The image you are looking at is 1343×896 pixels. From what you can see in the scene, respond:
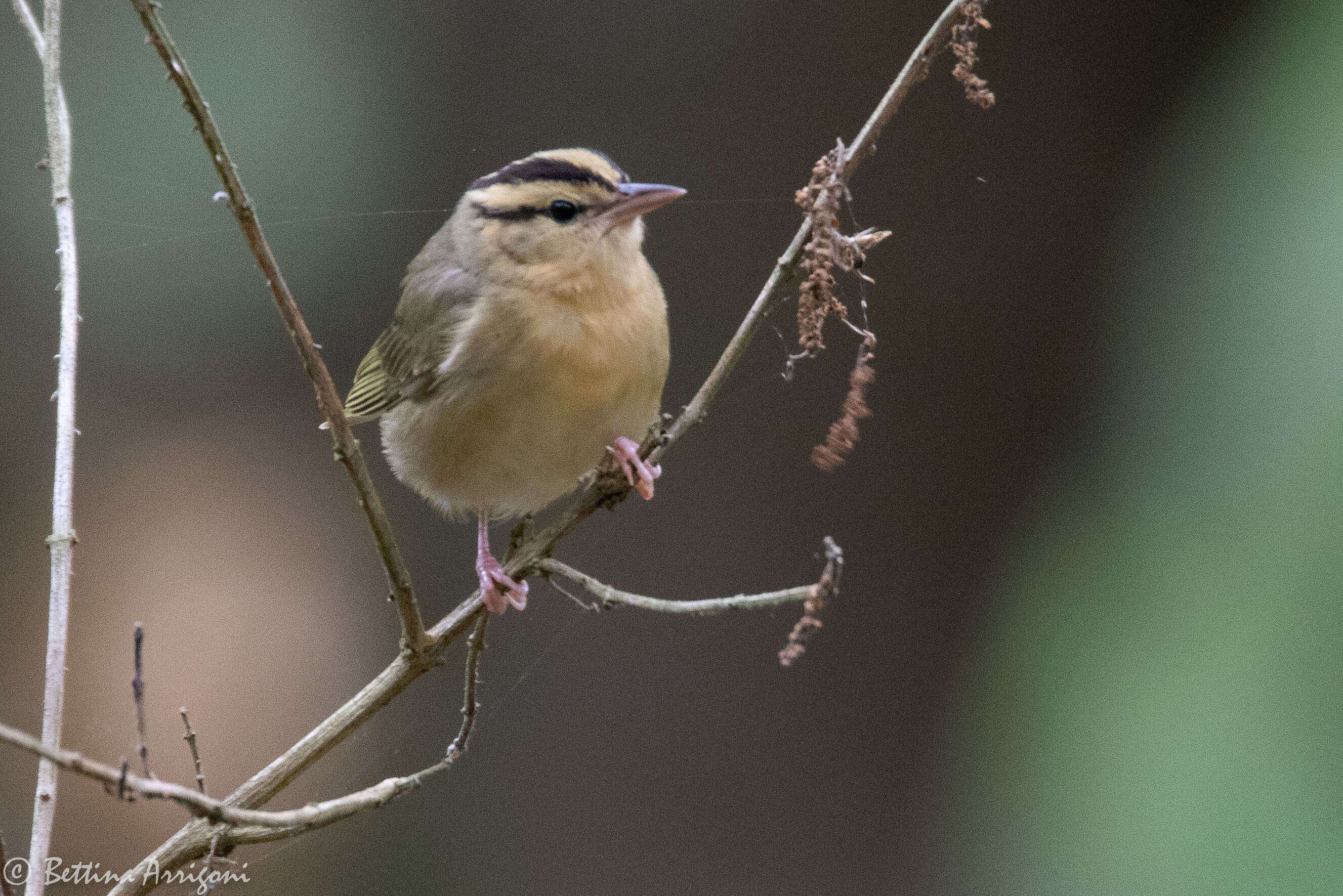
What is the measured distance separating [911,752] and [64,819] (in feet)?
7.11

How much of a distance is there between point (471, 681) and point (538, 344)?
2.55ft

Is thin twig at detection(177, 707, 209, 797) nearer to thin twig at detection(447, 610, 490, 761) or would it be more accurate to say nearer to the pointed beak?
thin twig at detection(447, 610, 490, 761)

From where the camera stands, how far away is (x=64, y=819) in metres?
2.55

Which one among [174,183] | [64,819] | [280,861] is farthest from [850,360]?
[64,819]

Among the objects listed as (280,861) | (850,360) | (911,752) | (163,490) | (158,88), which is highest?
(158,88)

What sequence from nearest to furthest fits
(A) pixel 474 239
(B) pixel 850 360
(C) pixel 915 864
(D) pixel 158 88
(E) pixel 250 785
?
(E) pixel 250 785 < (A) pixel 474 239 < (D) pixel 158 88 < (B) pixel 850 360 < (C) pixel 915 864

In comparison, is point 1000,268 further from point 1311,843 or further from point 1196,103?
point 1311,843

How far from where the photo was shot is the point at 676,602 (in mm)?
1369

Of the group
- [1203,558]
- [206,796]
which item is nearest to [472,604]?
[206,796]

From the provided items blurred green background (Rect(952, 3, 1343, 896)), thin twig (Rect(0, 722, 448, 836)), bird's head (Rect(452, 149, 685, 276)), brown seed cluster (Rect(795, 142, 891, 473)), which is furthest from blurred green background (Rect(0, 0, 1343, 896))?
brown seed cluster (Rect(795, 142, 891, 473))

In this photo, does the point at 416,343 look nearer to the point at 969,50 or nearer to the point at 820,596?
the point at 969,50

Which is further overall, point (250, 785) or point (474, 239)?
point (474, 239)

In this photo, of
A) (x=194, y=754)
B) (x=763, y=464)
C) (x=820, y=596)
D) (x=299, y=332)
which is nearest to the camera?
(x=820, y=596)

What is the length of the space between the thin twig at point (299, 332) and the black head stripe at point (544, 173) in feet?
2.94
